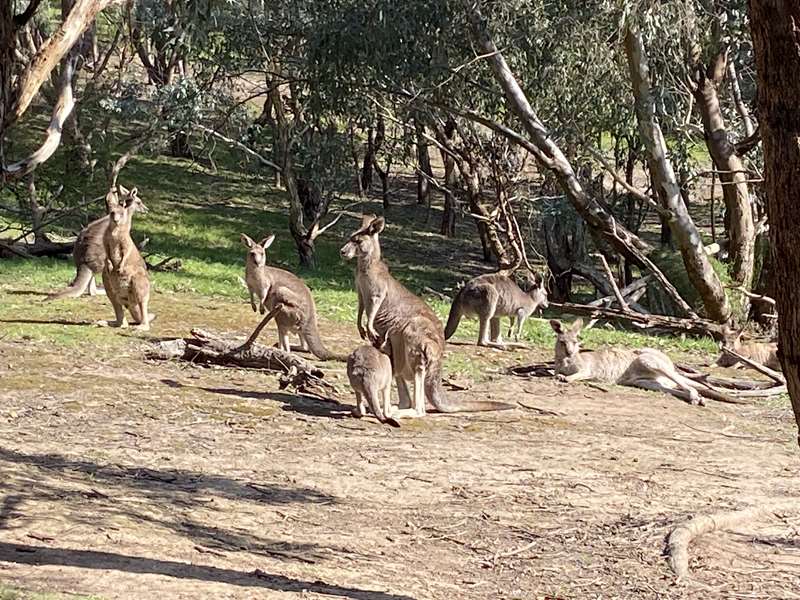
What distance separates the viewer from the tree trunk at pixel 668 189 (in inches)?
644

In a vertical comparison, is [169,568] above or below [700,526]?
below

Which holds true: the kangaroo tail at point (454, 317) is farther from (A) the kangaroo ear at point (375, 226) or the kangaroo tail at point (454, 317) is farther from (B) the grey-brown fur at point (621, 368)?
(A) the kangaroo ear at point (375, 226)

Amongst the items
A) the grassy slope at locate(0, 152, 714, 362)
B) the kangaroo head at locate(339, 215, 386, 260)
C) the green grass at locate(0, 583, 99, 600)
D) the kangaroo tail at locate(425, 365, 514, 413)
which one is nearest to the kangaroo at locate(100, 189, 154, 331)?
the grassy slope at locate(0, 152, 714, 362)

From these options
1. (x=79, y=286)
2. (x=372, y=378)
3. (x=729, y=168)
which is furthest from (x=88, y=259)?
(x=729, y=168)

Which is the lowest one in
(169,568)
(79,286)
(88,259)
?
(169,568)

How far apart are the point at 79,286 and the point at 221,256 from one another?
7692mm

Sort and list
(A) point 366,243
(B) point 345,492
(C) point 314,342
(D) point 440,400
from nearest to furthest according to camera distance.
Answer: (B) point 345,492
(D) point 440,400
(A) point 366,243
(C) point 314,342

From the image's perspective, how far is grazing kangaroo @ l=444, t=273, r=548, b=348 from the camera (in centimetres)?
1428

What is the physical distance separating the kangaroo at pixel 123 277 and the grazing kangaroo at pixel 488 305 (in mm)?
3435

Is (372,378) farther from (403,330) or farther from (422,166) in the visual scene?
(422,166)

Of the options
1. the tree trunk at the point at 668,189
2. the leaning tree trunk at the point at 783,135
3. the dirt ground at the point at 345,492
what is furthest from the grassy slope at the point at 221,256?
the leaning tree trunk at the point at 783,135

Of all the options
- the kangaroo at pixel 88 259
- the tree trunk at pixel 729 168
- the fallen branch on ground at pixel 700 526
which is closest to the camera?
the fallen branch on ground at pixel 700 526

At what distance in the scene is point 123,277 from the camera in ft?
40.6

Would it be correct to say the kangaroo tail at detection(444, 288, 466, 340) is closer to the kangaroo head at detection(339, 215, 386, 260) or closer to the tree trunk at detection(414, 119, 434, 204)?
the kangaroo head at detection(339, 215, 386, 260)
